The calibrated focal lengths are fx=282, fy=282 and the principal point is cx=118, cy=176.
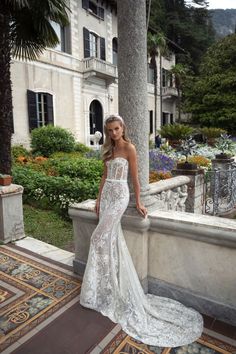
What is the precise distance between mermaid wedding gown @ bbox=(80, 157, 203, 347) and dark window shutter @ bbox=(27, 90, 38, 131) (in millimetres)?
11485

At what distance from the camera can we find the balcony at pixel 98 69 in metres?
15.9

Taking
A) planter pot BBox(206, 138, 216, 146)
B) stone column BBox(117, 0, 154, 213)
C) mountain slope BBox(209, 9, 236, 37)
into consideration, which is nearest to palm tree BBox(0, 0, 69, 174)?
stone column BBox(117, 0, 154, 213)

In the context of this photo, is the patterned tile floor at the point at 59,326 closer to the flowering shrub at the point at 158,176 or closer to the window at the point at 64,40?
the flowering shrub at the point at 158,176

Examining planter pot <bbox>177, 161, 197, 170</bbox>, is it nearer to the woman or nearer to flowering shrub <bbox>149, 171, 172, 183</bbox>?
flowering shrub <bbox>149, 171, 172, 183</bbox>

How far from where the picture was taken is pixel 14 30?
704cm

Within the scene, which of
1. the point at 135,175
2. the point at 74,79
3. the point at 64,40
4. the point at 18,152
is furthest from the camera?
the point at 74,79

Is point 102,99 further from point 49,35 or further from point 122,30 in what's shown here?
point 122,30

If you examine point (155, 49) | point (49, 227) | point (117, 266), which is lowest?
point (49, 227)

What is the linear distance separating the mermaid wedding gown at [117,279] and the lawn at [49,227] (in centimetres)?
187

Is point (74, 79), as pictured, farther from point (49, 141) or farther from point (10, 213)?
point (10, 213)

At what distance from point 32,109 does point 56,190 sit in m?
8.21

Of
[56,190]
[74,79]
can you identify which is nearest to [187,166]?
[56,190]

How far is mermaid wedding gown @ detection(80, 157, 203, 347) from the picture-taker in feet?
8.46

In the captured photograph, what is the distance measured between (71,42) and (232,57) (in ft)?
47.4
